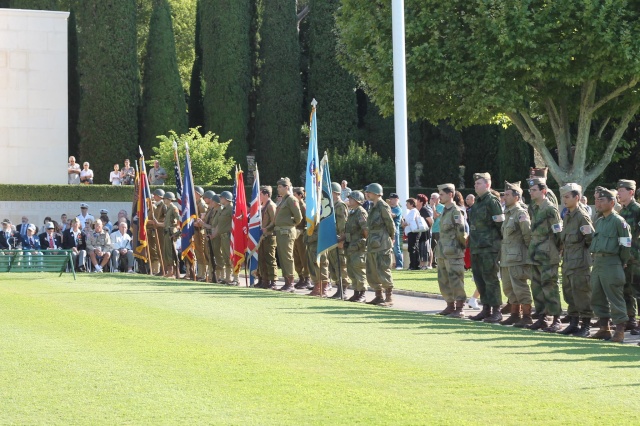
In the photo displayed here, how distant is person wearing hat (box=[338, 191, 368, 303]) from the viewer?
1975 centimetres

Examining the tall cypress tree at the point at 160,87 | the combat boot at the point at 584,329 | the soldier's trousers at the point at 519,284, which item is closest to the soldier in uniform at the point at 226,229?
the soldier's trousers at the point at 519,284

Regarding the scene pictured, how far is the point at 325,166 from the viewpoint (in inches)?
831

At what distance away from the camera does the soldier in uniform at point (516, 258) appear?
16.0m

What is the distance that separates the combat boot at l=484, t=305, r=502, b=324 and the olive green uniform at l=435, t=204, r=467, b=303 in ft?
2.15

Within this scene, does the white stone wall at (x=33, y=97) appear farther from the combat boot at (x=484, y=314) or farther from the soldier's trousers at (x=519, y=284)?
the soldier's trousers at (x=519, y=284)

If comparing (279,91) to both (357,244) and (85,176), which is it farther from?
(357,244)

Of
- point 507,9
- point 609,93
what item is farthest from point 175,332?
point 609,93

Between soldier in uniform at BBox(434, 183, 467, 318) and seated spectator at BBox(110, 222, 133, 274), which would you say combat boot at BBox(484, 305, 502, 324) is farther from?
seated spectator at BBox(110, 222, 133, 274)

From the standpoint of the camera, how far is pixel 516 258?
1609 centimetres

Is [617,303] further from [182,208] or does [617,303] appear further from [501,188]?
[501,188]

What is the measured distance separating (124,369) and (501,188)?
125ft

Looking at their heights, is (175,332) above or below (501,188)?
below

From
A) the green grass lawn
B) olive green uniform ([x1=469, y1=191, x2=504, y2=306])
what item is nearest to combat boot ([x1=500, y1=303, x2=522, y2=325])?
olive green uniform ([x1=469, y1=191, x2=504, y2=306])

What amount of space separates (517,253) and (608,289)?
6.33ft
